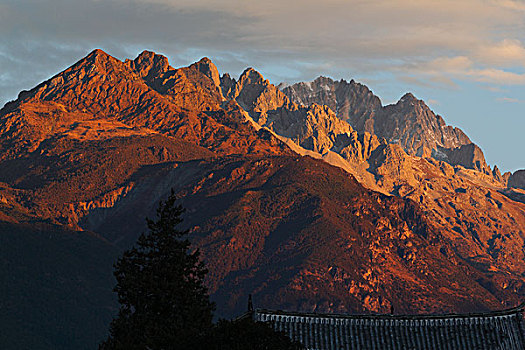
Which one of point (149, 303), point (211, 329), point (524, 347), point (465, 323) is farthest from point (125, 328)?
point (524, 347)

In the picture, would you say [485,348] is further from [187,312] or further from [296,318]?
[187,312]

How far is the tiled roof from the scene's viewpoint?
66.1 metres

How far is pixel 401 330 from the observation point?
67250 mm

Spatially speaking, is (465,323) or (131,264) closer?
(465,323)

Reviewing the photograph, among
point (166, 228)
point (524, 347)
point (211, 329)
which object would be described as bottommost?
point (211, 329)

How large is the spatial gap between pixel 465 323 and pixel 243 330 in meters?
24.5

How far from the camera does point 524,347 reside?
67688 mm

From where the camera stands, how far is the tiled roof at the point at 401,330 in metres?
66.1

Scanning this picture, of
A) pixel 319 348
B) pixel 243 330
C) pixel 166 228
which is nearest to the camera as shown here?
pixel 243 330

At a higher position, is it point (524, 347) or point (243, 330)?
point (524, 347)

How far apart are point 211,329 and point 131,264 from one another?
23116 mm

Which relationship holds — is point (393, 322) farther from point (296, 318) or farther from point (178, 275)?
point (178, 275)

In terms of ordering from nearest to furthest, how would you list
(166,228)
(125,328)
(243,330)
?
(243,330)
(125,328)
(166,228)

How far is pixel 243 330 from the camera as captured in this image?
50.0 m
